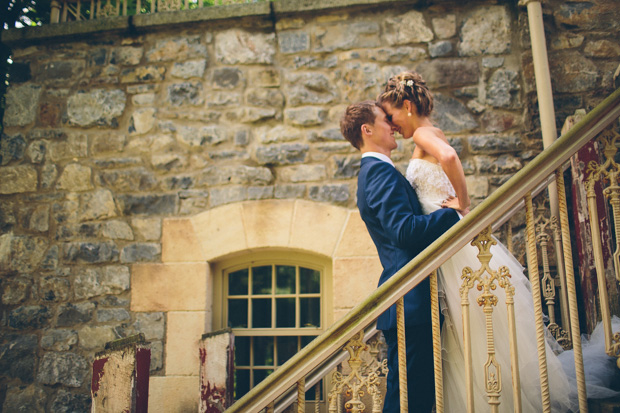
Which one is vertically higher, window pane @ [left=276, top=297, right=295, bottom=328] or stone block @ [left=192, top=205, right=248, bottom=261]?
stone block @ [left=192, top=205, right=248, bottom=261]

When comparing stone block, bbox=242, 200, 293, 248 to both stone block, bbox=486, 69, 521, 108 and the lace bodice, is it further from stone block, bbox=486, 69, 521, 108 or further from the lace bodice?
stone block, bbox=486, 69, 521, 108

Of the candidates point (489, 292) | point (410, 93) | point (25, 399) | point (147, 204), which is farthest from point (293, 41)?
point (25, 399)

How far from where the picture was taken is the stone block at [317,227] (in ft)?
11.9

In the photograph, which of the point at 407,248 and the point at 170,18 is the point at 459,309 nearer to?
the point at 407,248

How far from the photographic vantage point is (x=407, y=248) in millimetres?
2148

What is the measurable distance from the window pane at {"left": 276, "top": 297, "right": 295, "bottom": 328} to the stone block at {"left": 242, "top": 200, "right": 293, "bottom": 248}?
45 cm

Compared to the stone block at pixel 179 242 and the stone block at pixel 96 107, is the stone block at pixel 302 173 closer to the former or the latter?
the stone block at pixel 179 242

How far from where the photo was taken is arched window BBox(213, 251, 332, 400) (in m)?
3.70

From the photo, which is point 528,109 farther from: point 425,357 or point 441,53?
point 425,357

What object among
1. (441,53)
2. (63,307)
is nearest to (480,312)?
(441,53)

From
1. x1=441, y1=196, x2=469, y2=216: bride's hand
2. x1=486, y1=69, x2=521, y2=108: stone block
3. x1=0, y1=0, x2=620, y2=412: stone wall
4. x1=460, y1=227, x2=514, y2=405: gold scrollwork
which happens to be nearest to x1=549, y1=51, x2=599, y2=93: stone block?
x1=0, y1=0, x2=620, y2=412: stone wall

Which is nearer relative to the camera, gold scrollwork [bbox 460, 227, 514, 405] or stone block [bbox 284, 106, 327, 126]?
gold scrollwork [bbox 460, 227, 514, 405]

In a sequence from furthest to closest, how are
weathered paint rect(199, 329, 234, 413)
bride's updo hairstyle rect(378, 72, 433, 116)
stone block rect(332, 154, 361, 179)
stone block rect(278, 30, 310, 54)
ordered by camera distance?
stone block rect(278, 30, 310, 54) → stone block rect(332, 154, 361, 179) → bride's updo hairstyle rect(378, 72, 433, 116) → weathered paint rect(199, 329, 234, 413)

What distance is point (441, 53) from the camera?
379cm
